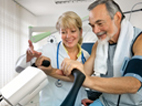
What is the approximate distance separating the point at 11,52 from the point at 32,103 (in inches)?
93.5

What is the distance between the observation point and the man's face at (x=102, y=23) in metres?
0.72

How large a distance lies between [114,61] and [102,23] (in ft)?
0.73

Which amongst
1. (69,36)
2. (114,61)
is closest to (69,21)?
(69,36)

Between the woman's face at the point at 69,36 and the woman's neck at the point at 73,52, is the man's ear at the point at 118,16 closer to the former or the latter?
the woman's face at the point at 69,36

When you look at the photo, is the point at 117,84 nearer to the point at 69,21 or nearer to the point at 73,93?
the point at 73,93

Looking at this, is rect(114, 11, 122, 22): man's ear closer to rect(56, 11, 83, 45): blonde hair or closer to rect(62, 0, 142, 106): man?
rect(62, 0, 142, 106): man

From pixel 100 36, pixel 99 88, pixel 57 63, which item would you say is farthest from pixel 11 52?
pixel 99 88

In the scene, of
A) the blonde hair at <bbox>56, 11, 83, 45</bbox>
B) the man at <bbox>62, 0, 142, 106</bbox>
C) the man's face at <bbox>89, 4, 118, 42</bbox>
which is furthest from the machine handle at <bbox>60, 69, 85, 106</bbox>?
the blonde hair at <bbox>56, 11, 83, 45</bbox>

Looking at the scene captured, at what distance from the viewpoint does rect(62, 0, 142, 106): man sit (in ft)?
1.56

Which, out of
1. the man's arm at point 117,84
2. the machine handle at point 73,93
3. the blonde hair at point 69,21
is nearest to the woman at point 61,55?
the blonde hair at point 69,21

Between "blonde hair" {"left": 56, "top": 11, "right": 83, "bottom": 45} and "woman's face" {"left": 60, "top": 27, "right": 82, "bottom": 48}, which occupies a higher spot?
"blonde hair" {"left": 56, "top": 11, "right": 83, "bottom": 45}

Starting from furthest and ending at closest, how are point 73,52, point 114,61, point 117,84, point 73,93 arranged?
point 73,52 < point 114,61 < point 117,84 < point 73,93

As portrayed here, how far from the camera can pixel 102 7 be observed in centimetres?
72

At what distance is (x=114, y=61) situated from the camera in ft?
2.10
